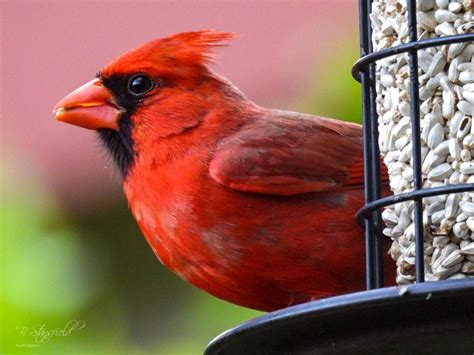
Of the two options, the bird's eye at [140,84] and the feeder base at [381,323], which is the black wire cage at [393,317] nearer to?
the feeder base at [381,323]

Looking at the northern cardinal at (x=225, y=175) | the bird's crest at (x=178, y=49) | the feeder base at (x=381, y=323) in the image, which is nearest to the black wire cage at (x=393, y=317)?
A: the feeder base at (x=381, y=323)

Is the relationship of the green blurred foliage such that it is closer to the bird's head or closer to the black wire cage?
the bird's head

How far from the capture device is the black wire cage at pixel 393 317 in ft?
11.1

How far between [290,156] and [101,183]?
1063mm

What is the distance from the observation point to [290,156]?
5074 millimetres

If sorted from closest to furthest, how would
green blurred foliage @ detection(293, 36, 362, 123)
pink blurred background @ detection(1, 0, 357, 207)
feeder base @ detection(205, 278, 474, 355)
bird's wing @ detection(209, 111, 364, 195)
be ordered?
feeder base @ detection(205, 278, 474, 355), bird's wing @ detection(209, 111, 364, 195), green blurred foliage @ detection(293, 36, 362, 123), pink blurred background @ detection(1, 0, 357, 207)

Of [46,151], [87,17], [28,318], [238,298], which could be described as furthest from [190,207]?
[87,17]

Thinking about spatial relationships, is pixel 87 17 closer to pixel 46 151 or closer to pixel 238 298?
pixel 46 151

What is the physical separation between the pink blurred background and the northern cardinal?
0.25 m

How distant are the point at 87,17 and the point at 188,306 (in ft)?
5.85

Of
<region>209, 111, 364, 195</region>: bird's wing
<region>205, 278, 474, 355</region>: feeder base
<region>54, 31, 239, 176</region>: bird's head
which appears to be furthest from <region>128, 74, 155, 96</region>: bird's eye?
<region>205, 278, 474, 355</region>: feeder base

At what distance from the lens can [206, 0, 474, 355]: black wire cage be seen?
3.37 m

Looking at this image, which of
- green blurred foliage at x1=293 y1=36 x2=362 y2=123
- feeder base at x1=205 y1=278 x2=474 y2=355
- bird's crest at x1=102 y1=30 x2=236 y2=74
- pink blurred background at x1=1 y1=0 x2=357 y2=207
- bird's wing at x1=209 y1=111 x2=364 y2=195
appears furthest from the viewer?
pink blurred background at x1=1 y1=0 x2=357 y2=207

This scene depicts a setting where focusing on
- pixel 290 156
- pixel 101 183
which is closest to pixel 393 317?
pixel 290 156
